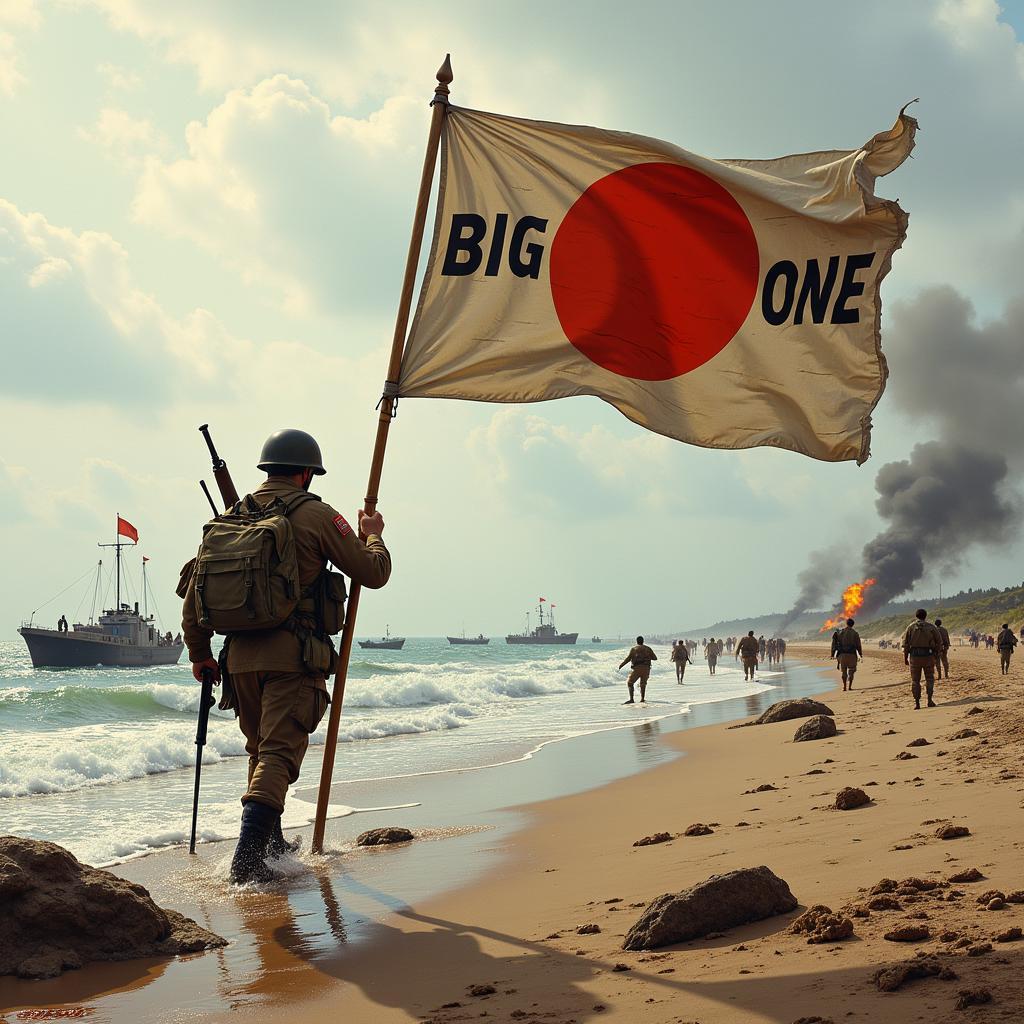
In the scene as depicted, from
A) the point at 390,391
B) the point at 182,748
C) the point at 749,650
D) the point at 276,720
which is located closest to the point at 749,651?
the point at 749,650

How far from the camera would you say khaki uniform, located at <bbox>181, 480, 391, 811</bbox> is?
5.27 meters

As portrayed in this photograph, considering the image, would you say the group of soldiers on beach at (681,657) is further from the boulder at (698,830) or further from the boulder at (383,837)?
the boulder at (698,830)

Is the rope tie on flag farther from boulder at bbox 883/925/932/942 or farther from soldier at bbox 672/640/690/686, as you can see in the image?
soldier at bbox 672/640/690/686

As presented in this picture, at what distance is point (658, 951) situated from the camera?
3.68 m

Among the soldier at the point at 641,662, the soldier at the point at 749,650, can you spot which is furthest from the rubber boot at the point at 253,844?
the soldier at the point at 749,650

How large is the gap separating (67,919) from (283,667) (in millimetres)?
1582

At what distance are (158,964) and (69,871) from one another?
0.53m

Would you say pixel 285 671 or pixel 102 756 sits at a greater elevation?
pixel 285 671

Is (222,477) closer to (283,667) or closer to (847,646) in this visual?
(283,667)

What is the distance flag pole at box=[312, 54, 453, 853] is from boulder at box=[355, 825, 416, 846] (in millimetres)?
615

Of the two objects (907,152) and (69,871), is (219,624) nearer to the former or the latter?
(69,871)

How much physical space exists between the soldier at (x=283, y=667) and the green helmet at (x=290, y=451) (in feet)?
0.57

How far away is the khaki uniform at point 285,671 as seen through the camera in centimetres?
527

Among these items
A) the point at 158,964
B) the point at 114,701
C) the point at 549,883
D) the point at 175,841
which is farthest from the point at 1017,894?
the point at 114,701
